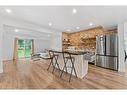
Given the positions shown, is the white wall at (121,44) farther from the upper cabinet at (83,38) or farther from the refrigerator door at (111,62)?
the upper cabinet at (83,38)

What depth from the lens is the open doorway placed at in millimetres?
10395

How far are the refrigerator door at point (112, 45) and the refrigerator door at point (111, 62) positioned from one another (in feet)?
0.73

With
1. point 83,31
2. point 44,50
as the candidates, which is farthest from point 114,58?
point 44,50

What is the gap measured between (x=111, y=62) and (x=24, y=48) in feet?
25.9

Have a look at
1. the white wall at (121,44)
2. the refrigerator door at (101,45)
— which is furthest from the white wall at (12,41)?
the white wall at (121,44)

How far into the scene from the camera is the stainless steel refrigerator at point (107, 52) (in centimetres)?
572

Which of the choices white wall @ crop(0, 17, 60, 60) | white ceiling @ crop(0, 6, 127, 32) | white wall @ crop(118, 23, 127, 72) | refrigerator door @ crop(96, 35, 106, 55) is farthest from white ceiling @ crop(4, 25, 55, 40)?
white wall @ crop(118, 23, 127, 72)

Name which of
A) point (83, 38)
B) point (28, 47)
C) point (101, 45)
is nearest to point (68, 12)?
point (101, 45)

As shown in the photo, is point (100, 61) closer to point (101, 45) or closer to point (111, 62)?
point (111, 62)

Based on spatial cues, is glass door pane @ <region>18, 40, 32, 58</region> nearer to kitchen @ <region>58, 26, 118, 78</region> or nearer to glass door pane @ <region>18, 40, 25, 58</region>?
glass door pane @ <region>18, 40, 25, 58</region>

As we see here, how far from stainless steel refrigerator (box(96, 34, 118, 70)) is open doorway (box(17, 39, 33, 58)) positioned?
6.68 metres

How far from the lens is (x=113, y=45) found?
5.79 metres
